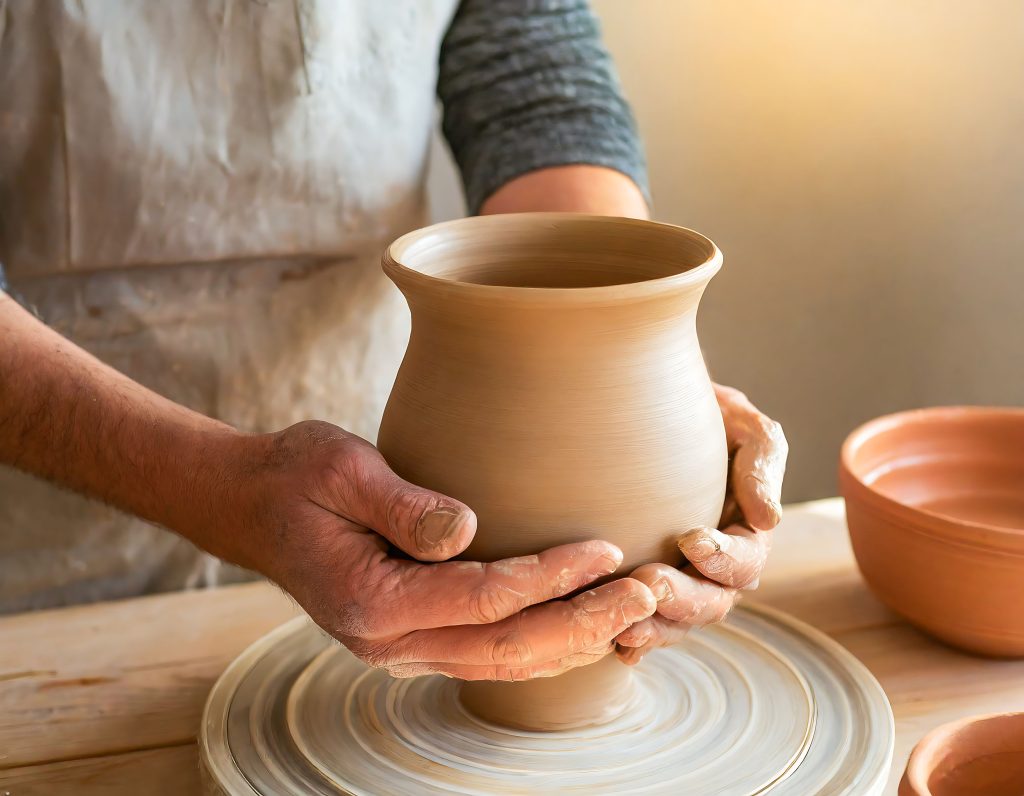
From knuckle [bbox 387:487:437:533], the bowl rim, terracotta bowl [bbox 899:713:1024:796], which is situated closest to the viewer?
terracotta bowl [bbox 899:713:1024:796]

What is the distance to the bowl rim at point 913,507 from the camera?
3.43 feet

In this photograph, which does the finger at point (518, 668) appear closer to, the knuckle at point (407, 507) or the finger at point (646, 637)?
the finger at point (646, 637)

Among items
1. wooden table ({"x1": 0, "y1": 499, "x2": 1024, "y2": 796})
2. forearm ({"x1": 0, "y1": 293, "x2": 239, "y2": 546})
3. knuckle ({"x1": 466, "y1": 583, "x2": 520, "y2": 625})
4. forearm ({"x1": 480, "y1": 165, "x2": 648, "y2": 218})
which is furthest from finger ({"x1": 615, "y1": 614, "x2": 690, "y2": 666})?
forearm ({"x1": 480, "y1": 165, "x2": 648, "y2": 218})

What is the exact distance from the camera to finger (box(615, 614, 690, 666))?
0.90 metres

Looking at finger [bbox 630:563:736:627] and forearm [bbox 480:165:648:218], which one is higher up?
Result: forearm [bbox 480:165:648:218]

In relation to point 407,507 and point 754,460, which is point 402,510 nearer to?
point 407,507

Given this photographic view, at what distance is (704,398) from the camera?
3.04ft

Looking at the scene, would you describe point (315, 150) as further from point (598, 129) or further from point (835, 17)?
point (835, 17)

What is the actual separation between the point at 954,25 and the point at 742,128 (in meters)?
0.47

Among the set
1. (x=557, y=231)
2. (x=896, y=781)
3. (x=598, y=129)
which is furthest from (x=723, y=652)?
(x=598, y=129)

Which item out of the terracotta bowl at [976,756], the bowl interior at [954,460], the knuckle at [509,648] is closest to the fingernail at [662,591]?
the knuckle at [509,648]

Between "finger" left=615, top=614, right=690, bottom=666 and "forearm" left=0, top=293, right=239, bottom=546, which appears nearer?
"finger" left=615, top=614, right=690, bottom=666

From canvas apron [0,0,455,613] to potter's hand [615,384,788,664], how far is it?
1.98 feet

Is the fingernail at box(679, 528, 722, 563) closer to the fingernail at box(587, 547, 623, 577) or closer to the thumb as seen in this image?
the fingernail at box(587, 547, 623, 577)
